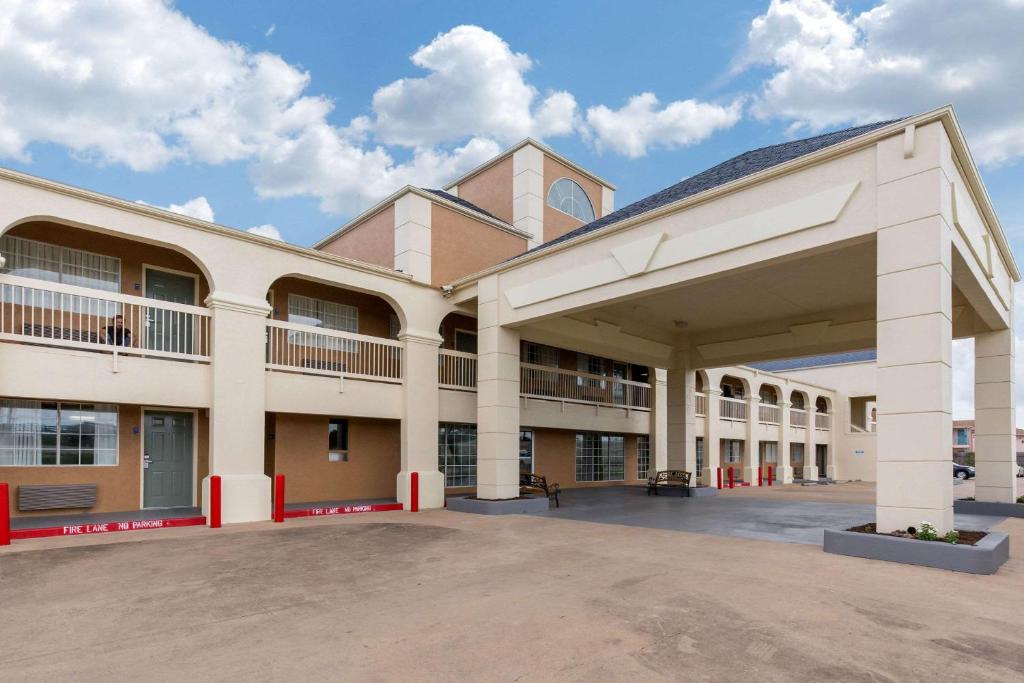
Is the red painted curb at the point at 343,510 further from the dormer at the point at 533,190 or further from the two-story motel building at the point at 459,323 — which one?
the dormer at the point at 533,190

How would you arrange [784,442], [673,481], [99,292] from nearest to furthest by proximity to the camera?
1. [99,292]
2. [673,481]
3. [784,442]

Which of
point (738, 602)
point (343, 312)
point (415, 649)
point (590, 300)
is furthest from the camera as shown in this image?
point (343, 312)

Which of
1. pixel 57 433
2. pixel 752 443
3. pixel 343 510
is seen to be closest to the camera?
pixel 57 433

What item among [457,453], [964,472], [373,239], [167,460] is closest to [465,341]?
[457,453]

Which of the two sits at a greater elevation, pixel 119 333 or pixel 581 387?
pixel 119 333

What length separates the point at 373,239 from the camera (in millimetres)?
18312

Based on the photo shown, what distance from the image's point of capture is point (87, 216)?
36.4ft

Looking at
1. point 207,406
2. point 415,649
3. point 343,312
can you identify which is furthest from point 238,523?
point 415,649

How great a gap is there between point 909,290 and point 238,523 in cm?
1243

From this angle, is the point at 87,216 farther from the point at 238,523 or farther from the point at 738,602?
the point at 738,602

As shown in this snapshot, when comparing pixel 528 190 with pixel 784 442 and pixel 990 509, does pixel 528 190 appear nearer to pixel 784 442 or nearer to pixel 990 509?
pixel 990 509

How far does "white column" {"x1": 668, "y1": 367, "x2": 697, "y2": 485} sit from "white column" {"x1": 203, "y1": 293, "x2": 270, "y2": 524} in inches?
515

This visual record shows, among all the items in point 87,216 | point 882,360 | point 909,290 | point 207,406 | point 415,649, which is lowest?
point 415,649

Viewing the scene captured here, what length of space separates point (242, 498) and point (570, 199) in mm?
16924
